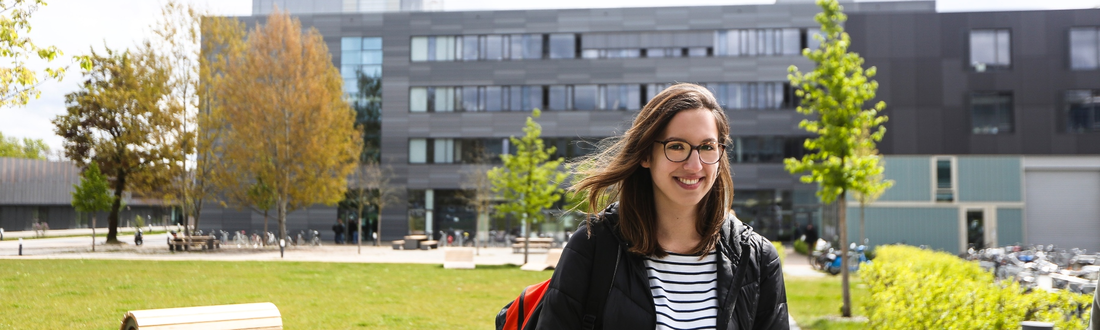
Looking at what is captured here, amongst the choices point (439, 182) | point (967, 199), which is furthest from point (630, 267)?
point (439, 182)

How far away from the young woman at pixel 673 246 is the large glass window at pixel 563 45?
46038 mm

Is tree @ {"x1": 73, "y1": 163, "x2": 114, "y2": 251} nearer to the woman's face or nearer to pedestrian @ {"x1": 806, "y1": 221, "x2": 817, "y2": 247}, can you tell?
pedestrian @ {"x1": 806, "y1": 221, "x2": 817, "y2": 247}

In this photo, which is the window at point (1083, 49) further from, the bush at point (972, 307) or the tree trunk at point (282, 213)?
the tree trunk at point (282, 213)

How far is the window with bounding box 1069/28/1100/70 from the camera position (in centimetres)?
3897

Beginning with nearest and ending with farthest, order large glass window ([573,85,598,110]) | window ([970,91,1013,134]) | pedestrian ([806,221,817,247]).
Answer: window ([970,91,1013,134]) < pedestrian ([806,221,817,247]) < large glass window ([573,85,598,110])

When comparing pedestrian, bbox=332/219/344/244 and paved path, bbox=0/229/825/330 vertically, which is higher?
pedestrian, bbox=332/219/344/244

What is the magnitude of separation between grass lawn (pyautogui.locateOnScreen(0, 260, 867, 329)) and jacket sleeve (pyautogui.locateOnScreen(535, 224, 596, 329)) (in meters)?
10.3

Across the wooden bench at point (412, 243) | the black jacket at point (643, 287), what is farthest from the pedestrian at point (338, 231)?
the black jacket at point (643, 287)

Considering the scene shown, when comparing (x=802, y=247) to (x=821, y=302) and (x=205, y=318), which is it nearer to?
(x=821, y=302)

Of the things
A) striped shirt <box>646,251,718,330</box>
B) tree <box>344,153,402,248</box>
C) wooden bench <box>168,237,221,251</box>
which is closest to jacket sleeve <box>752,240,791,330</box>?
striped shirt <box>646,251,718,330</box>

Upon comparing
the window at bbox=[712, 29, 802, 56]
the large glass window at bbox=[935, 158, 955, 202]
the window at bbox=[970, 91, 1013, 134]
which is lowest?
the large glass window at bbox=[935, 158, 955, 202]

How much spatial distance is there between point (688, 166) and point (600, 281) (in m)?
0.45

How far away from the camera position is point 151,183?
41.3 m

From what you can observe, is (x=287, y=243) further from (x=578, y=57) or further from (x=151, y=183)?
(x=578, y=57)
